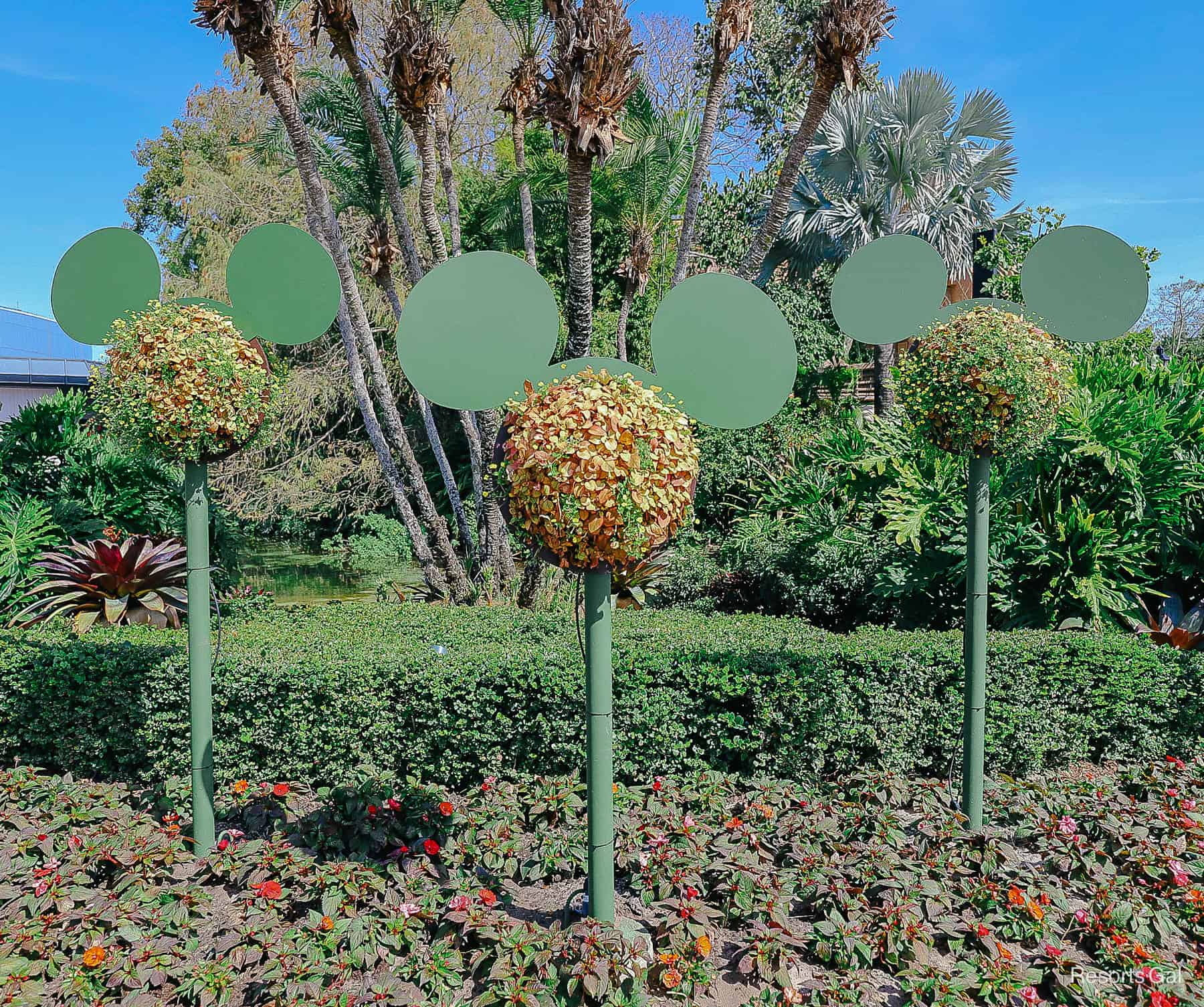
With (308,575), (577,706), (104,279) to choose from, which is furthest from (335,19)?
(308,575)

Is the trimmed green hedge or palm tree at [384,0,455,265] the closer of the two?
the trimmed green hedge

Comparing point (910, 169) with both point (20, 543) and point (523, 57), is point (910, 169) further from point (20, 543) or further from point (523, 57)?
point (20, 543)

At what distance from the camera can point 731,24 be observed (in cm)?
690

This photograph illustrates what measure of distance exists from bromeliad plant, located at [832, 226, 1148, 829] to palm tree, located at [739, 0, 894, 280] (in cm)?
302

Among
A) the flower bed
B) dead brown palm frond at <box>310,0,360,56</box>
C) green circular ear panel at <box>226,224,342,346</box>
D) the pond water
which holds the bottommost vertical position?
the pond water

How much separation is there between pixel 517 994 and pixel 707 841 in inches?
47.5

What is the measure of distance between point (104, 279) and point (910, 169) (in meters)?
12.4

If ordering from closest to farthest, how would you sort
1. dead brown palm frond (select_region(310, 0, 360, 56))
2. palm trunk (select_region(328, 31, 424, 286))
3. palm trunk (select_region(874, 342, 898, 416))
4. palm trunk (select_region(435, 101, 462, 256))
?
dead brown palm frond (select_region(310, 0, 360, 56)) → palm trunk (select_region(328, 31, 424, 286)) → palm trunk (select_region(435, 101, 462, 256)) → palm trunk (select_region(874, 342, 898, 416))

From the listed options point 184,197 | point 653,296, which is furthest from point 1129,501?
point 184,197

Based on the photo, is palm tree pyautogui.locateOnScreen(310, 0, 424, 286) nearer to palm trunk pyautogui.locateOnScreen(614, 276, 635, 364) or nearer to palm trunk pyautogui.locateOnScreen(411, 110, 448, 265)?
palm trunk pyautogui.locateOnScreen(411, 110, 448, 265)

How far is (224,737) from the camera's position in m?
4.37

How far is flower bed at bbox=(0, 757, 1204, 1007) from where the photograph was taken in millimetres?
2742

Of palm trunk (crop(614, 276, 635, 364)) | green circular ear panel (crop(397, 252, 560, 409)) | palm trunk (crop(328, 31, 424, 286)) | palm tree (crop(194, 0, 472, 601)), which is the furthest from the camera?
palm trunk (crop(614, 276, 635, 364))

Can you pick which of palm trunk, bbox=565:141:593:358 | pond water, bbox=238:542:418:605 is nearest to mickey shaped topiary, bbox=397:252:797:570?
palm trunk, bbox=565:141:593:358
